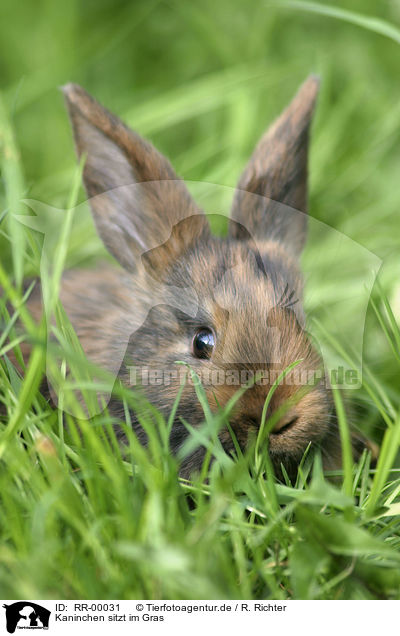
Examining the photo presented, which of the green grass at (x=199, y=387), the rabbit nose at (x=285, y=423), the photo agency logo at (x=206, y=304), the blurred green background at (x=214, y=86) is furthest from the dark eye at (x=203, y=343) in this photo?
the blurred green background at (x=214, y=86)

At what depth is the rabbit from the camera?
2.93 meters

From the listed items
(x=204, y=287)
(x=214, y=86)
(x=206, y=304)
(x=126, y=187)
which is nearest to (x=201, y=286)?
(x=204, y=287)

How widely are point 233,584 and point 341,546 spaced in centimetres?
34

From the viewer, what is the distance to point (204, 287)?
3.31 m

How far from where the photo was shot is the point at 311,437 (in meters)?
2.95

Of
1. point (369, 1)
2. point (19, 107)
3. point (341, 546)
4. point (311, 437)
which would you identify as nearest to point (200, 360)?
point (311, 437)

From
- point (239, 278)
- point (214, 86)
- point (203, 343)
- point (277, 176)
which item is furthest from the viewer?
point (214, 86)

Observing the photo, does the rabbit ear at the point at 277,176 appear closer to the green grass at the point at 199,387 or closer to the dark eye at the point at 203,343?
the green grass at the point at 199,387

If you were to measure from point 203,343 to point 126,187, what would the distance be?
909mm

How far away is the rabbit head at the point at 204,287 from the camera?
2.91 metres

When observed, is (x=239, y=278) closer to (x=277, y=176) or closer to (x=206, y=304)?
(x=206, y=304)
